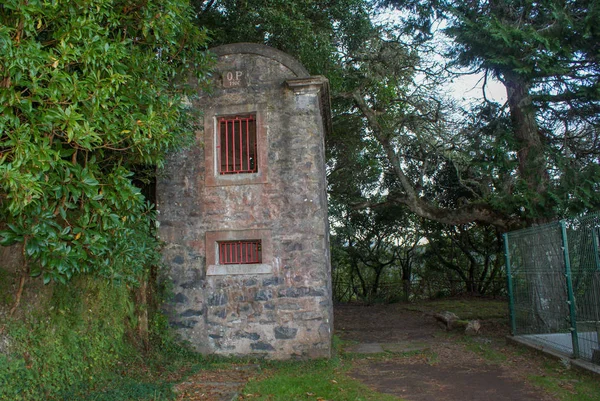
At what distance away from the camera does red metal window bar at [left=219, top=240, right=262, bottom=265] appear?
8.05m

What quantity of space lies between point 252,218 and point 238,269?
0.84 m

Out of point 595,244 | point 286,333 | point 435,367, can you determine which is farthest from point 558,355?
point 286,333

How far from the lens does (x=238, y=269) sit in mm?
7930

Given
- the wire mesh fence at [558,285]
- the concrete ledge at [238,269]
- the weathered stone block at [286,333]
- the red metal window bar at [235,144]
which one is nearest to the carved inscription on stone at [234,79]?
the red metal window bar at [235,144]

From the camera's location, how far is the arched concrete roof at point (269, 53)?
27.1 feet

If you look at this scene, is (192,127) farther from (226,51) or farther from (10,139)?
(10,139)

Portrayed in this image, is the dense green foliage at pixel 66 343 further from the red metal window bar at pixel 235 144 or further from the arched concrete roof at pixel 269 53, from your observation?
the arched concrete roof at pixel 269 53

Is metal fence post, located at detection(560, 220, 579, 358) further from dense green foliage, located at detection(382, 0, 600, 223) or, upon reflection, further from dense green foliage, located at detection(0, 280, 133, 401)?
dense green foliage, located at detection(0, 280, 133, 401)

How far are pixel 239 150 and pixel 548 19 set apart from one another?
6.23 metres

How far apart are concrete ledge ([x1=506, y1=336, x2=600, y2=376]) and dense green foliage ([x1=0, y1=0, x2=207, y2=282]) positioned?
5.91 meters

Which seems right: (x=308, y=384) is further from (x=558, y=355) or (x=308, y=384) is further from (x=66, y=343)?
(x=558, y=355)

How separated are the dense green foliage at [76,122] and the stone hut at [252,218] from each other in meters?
2.19

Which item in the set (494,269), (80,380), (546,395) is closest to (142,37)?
(80,380)

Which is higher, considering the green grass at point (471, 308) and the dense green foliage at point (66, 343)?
the dense green foliage at point (66, 343)
